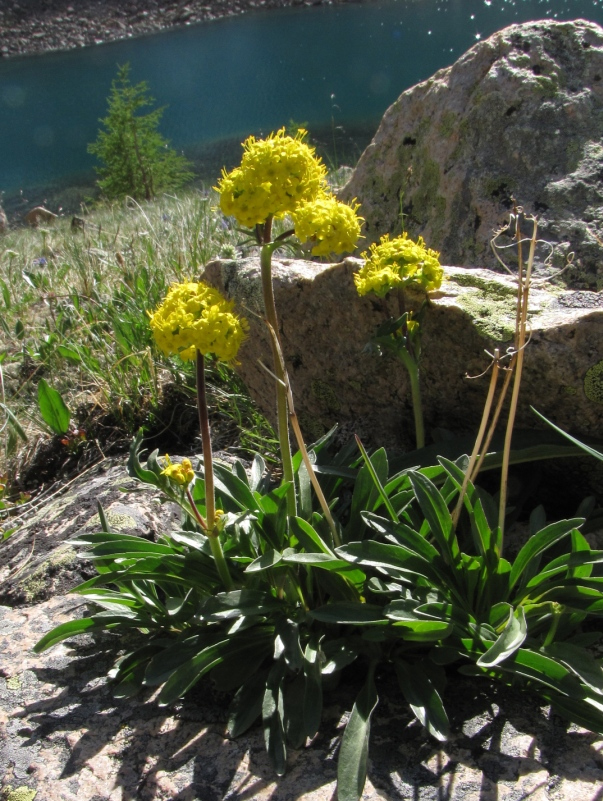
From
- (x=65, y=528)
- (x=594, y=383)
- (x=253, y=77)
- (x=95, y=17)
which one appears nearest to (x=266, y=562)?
(x=594, y=383)

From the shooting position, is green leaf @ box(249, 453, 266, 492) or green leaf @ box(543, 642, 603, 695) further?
green leaf @ box(249, 453, 266, 492)

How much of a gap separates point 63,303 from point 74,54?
50400mm

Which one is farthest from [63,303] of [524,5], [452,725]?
[524,5]

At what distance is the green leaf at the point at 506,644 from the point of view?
1.66 metres

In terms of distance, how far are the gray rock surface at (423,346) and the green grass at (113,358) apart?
1.47 feet

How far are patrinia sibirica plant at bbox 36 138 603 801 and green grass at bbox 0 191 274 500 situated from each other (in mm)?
1145

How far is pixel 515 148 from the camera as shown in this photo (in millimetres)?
3486

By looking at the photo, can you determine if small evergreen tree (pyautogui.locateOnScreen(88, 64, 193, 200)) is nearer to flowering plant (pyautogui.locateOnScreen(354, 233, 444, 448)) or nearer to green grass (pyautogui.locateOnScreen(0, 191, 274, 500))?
green grass (pyautogui.locateOnScreen(0, 191, 274, 500))

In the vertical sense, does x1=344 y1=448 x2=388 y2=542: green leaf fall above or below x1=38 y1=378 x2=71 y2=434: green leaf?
above

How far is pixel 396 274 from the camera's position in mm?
2385

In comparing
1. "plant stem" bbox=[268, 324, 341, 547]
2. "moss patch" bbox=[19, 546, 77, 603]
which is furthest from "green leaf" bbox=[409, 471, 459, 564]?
"moss patch" bbox=[19, 546, 77, 603]

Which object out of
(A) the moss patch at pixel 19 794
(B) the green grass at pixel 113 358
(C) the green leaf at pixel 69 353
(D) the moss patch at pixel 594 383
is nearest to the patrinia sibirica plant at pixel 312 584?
(A) the moss patch at pixel 19 794

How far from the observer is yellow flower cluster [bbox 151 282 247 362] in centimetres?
187

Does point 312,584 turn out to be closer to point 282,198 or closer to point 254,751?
point 254,751
